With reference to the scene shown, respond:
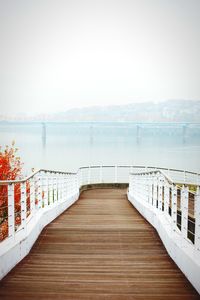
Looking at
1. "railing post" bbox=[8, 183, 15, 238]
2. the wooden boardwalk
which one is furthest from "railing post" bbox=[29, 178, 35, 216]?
"railing post" bbox=[8, 183, 15, 238]

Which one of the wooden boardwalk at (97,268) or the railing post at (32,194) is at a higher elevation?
the railing post at (32,194)

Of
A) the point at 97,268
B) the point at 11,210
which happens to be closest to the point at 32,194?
the point at 11,210

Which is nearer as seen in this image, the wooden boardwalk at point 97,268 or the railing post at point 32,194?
the wooden boardwalk at point 97,268

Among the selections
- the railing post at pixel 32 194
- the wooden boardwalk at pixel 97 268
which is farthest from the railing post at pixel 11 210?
the railing post at pixel 32 194

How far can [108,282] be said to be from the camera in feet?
13.3

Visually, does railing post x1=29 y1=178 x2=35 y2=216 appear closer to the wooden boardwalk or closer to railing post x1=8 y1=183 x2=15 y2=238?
the wooden boardwalk

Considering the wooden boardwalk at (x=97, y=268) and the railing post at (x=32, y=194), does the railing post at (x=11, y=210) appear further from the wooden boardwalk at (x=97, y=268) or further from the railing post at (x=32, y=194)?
the railing post at (x=32, y=194)

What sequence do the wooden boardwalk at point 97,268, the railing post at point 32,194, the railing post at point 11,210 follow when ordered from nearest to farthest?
the wooden boardwalk at point 97,268 < the railing post at point 11,210 < the railing post at point 32,194

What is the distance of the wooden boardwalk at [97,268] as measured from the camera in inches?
148

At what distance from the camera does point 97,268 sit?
15.0 feet

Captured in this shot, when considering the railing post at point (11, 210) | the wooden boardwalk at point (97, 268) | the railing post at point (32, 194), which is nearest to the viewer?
the wooden boardwalk at point (97, 268)

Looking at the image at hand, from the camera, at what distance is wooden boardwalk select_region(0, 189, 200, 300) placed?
12.3 ft

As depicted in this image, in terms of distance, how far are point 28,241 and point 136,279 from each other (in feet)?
6.03

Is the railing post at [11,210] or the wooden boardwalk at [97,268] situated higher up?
the railing post at [11,210]
